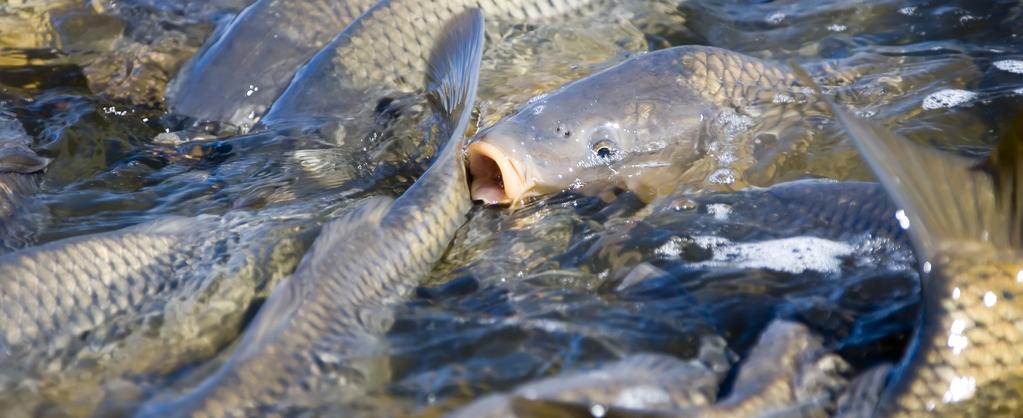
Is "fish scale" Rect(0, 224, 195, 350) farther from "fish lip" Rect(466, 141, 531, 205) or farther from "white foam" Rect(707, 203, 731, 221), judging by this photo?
"white foam" Rect(707, 203, 731, 221)

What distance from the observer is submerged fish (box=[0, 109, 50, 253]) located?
344cm

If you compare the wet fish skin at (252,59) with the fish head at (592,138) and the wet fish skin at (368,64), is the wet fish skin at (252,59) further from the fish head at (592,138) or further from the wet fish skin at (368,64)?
the fish head at (592,138)

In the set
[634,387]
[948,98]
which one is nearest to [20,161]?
→ [634,387]

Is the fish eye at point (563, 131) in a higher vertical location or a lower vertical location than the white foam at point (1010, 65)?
higher

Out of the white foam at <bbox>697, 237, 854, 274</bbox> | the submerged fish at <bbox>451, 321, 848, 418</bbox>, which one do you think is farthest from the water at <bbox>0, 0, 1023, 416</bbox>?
the submerged fish at <bbox>451, 321, 848, 418</bbox>

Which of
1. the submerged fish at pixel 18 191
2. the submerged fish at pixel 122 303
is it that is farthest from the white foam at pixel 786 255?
the submerged fish at pixel 18 191

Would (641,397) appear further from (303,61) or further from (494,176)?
(303,61)

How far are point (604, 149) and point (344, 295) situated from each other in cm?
117

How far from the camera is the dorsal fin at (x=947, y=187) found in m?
2.28

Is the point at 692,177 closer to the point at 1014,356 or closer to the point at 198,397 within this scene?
the point at 1014,356

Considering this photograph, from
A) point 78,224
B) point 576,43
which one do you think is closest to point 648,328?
point 78,224

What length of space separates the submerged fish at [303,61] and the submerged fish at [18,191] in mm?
596

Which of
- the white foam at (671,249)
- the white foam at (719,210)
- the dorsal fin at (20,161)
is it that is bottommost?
the white foam at (719,210)

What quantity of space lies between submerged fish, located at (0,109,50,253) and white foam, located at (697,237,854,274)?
212 cm
